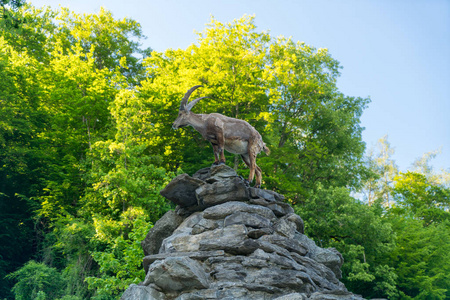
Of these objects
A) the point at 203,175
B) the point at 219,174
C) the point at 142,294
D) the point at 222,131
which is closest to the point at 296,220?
the point at 219,174

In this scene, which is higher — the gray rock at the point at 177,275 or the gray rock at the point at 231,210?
the gray rock at the point at 231,210

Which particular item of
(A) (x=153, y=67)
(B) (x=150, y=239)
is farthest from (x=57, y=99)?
(B) (x=150, y=239)

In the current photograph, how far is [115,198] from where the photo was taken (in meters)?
19.3

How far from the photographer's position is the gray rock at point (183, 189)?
36.8 ft

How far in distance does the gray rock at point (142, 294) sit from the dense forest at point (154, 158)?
774 centimetres

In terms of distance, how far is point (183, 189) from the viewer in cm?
1133

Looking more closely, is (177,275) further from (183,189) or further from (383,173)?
(383,173)

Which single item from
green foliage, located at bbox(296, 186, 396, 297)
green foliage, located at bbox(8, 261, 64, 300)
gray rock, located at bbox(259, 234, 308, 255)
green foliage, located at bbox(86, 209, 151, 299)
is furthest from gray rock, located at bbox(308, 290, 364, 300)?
green foliage, located at bbox(8, 261, 64, 300)

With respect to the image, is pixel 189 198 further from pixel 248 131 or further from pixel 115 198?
pixel 115 198

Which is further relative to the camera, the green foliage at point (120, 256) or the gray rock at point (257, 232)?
the green foliage at point (120, 256)

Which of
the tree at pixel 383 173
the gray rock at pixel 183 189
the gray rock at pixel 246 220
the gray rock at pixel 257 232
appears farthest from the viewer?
the tree at pixel 383 173

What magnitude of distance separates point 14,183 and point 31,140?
2622 mm

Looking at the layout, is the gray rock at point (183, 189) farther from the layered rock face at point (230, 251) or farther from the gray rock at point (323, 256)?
the gray rock at point (323, 256)

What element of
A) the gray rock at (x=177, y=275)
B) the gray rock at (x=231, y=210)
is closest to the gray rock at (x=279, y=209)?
the gray rock at (x=231, y=210)
